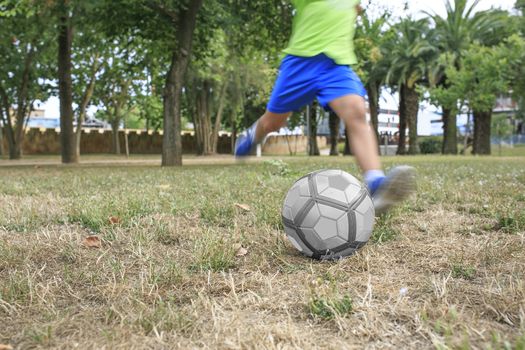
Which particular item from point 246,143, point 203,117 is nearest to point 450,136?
point 203,117

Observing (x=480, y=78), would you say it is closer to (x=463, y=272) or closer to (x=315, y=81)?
(x=315, y=81)

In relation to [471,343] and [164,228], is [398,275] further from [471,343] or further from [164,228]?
[164,228]

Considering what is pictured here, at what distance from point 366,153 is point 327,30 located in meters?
0.93

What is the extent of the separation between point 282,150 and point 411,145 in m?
23.0

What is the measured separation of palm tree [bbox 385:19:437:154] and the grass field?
103 feet

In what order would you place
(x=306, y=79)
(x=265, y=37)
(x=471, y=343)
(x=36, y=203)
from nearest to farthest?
1. (x=471, y=343)
2. (x=306, y=79)
3. (x=36, y=203)
4. (x=265, y=37)

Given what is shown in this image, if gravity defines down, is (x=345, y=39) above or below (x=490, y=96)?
below

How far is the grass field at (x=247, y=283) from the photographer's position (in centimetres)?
174

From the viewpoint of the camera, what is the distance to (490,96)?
2864 cm

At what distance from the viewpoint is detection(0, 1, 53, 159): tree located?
16.2m

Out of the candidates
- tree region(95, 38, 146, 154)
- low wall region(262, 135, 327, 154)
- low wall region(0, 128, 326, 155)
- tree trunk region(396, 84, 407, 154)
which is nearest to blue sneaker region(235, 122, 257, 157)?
tree region(95, 38, 146, 154)

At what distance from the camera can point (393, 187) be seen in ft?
10.6

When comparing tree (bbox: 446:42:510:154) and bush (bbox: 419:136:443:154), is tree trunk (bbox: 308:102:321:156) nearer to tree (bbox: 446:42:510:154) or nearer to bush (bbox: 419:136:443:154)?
bush (bbox: 419:136:443:154)

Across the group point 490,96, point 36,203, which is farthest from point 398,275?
point 490,96
